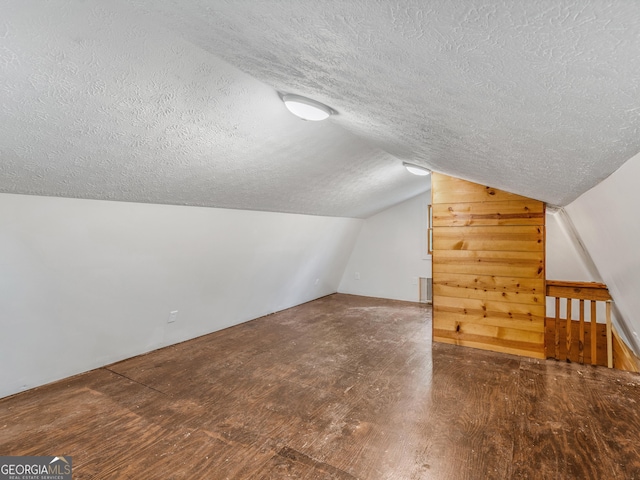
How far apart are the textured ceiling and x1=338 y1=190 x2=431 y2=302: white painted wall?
3.48 metres

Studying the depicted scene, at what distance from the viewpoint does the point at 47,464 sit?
166 cm

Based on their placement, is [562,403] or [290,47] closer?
[290,47]

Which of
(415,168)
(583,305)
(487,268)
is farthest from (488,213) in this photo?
(583,305)

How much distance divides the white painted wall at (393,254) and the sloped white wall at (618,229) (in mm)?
2996

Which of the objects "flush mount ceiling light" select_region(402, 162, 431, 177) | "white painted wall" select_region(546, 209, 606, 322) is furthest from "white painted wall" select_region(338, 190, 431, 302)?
"flush mount ceiling light" select_region(402, 162, 431, 177)

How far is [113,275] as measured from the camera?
101 inches

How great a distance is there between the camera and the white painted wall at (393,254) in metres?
5.68

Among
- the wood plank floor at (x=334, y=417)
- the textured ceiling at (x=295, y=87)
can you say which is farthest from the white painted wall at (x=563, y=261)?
the textured ceiling at (x=295, y=87)

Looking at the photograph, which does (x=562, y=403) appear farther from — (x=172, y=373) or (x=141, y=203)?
(x=141, y=203)

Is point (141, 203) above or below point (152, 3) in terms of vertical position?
below

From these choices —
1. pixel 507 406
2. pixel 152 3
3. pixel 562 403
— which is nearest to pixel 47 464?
pixel 152 3

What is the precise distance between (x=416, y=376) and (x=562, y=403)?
1021 mm

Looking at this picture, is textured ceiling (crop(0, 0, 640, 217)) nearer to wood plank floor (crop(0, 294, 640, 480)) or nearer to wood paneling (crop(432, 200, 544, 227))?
wood paneling (crop(432, 200, 544, 227))

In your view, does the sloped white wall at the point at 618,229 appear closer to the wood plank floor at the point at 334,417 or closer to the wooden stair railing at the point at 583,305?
the wooden stair railing at the point at 583,305
